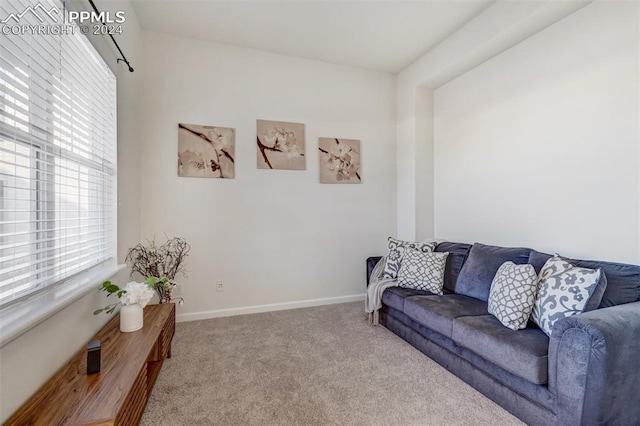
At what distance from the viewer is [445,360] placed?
229cm

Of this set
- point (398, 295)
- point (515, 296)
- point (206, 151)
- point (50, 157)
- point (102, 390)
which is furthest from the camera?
point (206, 151)

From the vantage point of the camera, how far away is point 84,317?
175 cm

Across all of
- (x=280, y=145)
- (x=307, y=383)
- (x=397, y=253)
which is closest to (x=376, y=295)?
(x=397, y=253)

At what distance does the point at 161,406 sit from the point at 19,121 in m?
1.67

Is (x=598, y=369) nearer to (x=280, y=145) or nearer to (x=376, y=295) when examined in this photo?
(x=376, y=295)

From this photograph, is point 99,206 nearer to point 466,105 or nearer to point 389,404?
point 389,404

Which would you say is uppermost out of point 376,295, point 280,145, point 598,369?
point 280,145

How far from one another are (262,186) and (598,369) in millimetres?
3105

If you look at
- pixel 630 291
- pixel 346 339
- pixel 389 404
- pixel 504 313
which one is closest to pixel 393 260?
pixel 346 339

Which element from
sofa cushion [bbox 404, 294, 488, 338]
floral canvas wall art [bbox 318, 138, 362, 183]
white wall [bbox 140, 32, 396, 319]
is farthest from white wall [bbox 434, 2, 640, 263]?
floral canvas wall art [bbox 318, 138, 362, 183]

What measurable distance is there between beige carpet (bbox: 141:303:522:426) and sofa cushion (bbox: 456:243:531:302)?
720 millimetres

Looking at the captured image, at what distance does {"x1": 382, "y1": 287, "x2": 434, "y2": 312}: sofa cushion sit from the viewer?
2786 mm

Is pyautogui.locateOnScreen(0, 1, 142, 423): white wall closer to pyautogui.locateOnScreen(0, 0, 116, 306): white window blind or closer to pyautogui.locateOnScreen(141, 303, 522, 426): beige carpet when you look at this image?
pyautogui.locateOnScreen(0, 0, 116, 306): white window blind

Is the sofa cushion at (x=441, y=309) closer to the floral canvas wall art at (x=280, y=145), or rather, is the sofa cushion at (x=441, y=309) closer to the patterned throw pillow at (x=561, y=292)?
the patterned throw pillow at (x=561, y=292)
